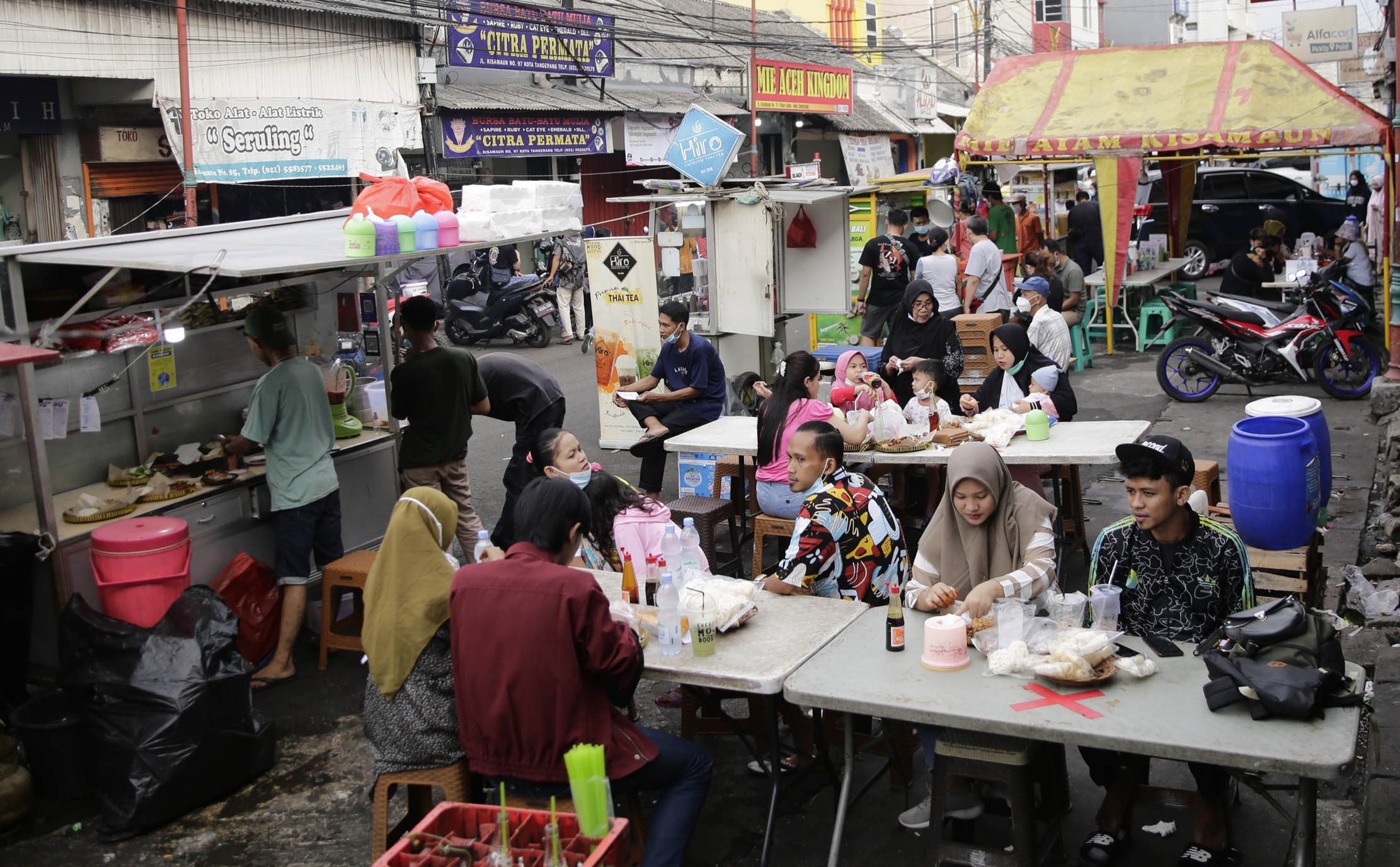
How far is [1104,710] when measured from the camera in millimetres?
3418

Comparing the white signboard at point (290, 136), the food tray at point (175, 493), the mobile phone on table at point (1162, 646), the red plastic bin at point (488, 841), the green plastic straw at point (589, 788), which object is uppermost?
the white signboard at point (290, 136)

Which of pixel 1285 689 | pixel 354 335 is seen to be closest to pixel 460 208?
pixel 354 335

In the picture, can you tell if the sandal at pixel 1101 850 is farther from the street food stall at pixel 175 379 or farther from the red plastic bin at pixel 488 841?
the street food stall at pixel 175 379

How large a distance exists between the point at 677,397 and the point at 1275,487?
381cm

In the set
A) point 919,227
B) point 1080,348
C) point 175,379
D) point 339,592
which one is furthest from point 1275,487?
point 919,227

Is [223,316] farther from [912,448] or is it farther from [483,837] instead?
[483,837]

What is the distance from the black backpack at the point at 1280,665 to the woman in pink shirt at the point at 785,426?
293 centimetres

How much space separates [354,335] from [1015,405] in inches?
166

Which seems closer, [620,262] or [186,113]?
[620,262]

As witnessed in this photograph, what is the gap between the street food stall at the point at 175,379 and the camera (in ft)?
17.8

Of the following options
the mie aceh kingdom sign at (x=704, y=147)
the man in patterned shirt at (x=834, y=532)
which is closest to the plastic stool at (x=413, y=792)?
the man in patterned shirt at (x=834, y=532)

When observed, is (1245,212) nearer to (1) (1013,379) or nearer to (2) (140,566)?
(1) (1013,379)

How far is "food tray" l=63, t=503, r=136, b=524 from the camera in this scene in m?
5.73

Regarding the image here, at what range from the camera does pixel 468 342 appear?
17.0m
